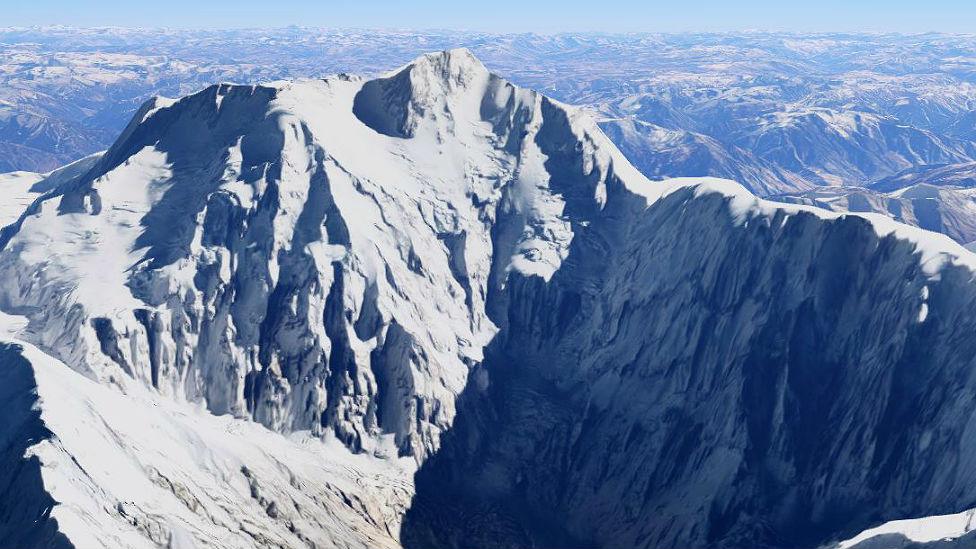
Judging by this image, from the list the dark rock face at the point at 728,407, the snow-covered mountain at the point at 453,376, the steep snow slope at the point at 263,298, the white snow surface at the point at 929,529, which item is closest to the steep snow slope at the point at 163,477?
the snow-covered mountain at the point at 453,376

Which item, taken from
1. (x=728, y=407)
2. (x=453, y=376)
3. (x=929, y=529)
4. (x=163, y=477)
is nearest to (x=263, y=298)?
(x=453, y=376)

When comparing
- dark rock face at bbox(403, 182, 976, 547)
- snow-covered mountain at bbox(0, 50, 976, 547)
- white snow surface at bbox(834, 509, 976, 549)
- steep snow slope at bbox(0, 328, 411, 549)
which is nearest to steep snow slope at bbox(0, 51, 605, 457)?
snow-covered mountain at bbox(0, 50, 976, 547)

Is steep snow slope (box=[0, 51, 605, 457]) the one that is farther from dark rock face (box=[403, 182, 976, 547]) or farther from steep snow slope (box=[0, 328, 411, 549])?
dark rock face (box=[403, 182, 976, 547])

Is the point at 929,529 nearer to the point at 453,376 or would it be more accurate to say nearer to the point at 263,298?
the point at 453,376

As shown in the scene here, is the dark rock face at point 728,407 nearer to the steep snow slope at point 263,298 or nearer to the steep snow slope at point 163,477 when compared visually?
the steep snow slope at point 163,477

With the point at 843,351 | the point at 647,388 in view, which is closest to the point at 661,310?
the point at 647,388

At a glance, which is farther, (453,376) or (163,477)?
(453,376)
